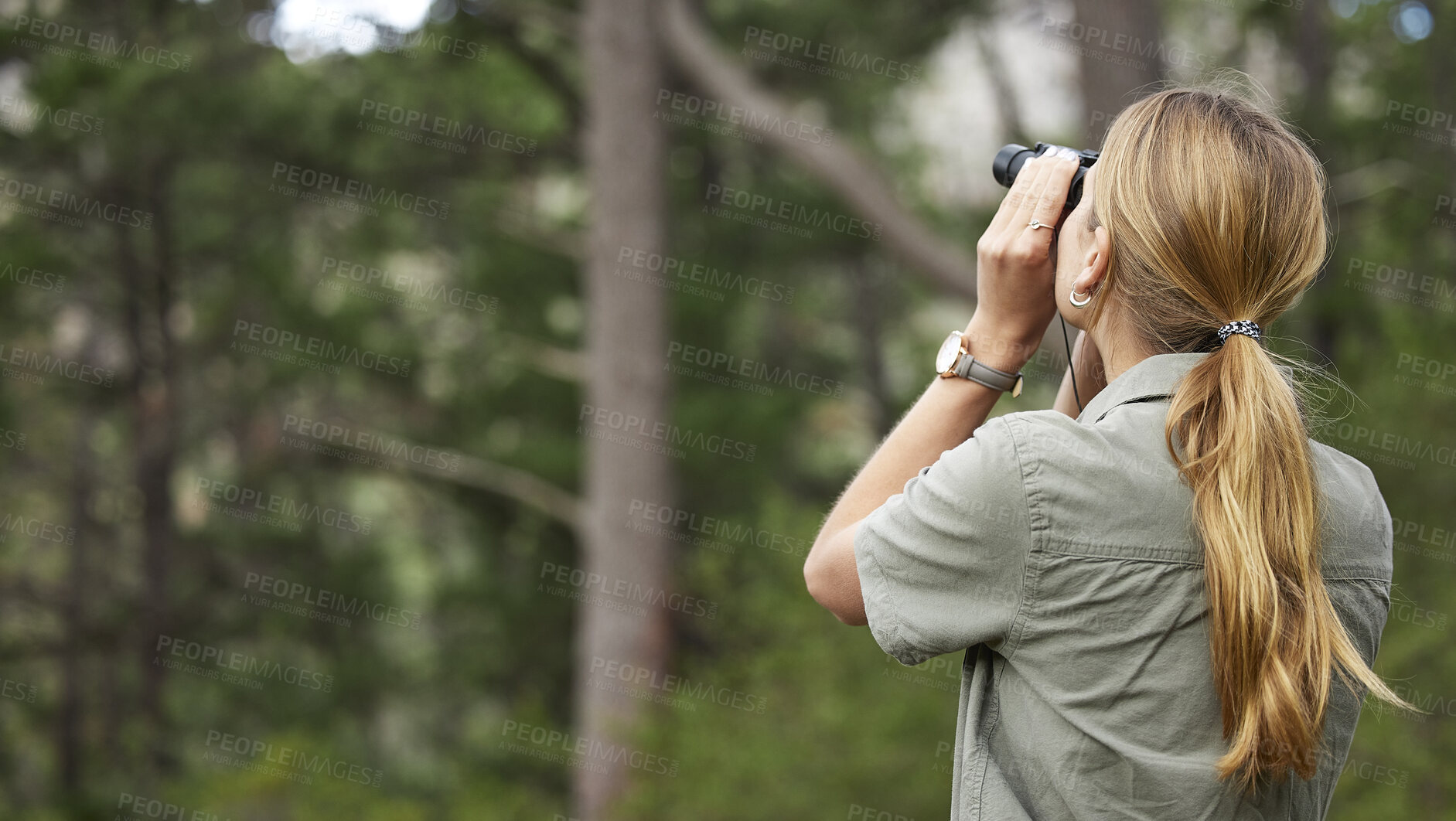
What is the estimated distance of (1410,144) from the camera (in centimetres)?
642

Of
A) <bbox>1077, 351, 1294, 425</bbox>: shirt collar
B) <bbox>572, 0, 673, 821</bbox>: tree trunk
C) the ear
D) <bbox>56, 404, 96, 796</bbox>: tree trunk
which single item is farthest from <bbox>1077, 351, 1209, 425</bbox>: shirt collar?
<bbox>56, 404, 96, 796</bbox>: tree trunk

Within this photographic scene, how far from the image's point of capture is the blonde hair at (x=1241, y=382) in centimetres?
108

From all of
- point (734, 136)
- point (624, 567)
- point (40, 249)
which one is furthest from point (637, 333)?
point (40, 249)

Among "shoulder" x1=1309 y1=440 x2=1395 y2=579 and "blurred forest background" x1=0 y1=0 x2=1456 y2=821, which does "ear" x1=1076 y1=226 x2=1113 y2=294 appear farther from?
"blurred forest background" x1=0 y1=0 x2=1456 y2=821

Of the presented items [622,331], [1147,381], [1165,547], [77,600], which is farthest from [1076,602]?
[77,600]

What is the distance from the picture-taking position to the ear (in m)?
1.19

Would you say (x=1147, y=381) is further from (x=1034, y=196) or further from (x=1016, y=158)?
(x=1016, y=158)

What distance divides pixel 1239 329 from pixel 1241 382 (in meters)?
0.08

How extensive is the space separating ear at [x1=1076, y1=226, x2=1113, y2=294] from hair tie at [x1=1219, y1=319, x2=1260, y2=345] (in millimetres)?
136

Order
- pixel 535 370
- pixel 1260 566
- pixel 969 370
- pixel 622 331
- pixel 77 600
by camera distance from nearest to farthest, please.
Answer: pixel 1260 566, pixel 969 370, pixel 622 331, pixel 535 370, pixel 77 600

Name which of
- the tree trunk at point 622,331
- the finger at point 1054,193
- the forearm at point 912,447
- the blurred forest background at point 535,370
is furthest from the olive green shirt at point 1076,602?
the tree trunk at point 622,331

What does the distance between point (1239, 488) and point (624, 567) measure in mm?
6501

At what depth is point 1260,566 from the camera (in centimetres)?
107

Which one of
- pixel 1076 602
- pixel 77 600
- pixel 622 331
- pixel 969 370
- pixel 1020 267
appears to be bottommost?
pixel 77 600
